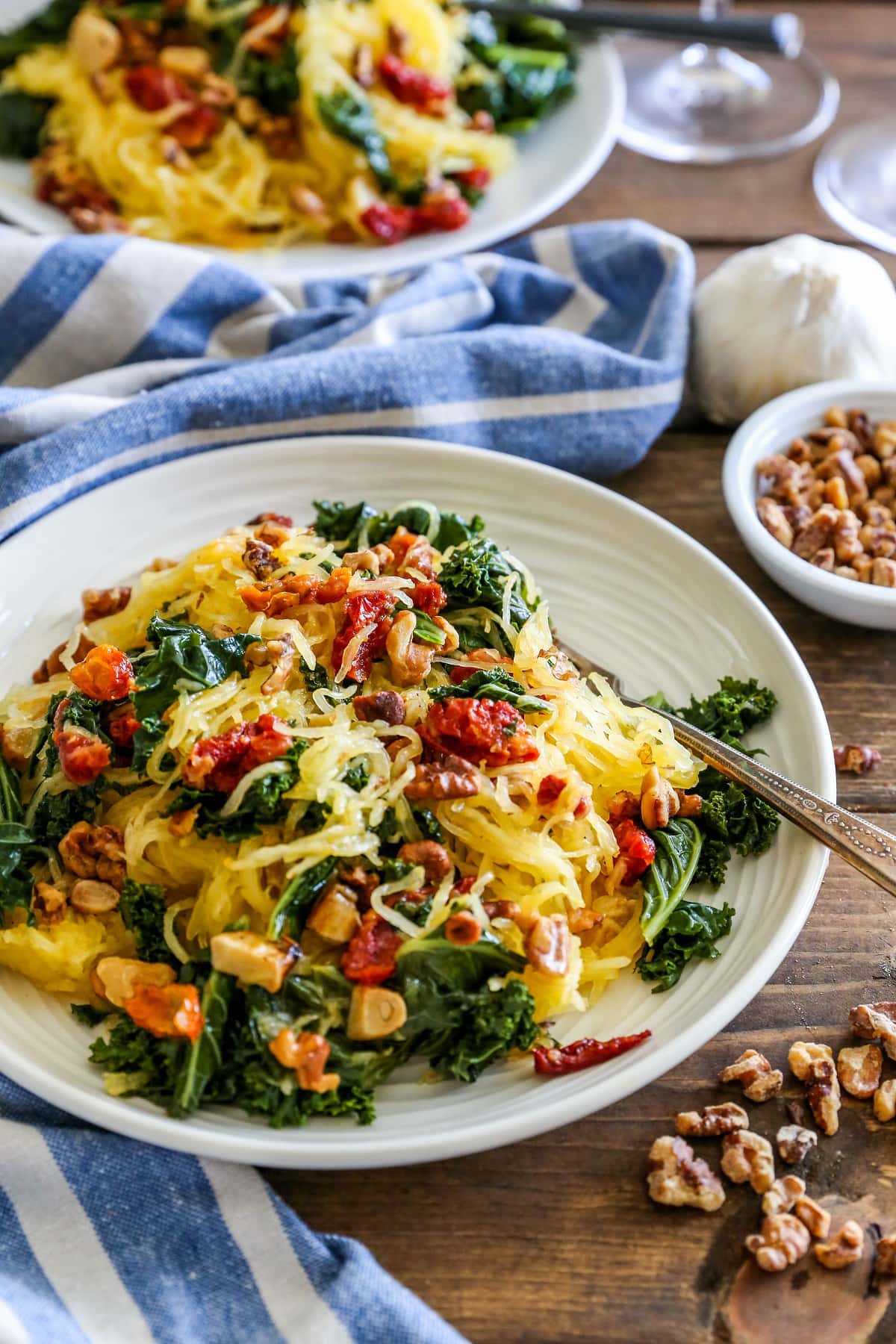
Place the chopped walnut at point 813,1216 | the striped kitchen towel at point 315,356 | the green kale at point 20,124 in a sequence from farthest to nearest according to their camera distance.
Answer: the green kale at point 20,124
the striped kitchen towel at point 315,356
the chopped walnut at point 813,1216

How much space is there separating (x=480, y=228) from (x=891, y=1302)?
5172 mm

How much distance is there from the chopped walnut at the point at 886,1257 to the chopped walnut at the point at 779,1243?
0.18 meters

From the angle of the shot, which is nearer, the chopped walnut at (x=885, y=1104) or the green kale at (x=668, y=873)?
the chopped walnut at (x=885, y=1104)

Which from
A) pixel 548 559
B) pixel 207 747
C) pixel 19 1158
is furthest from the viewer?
pixel 548 559

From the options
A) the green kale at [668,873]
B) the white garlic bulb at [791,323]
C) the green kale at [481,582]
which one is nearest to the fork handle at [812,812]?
the green kale at [668,873]

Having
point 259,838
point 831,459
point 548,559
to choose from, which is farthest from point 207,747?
point 831,459

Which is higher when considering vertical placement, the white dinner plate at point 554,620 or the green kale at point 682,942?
the white dinner plate at point 554,620

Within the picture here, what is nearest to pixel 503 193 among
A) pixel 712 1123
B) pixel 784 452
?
pixel 784 452

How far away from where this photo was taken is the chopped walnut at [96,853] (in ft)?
12.6

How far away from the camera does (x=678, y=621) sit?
4.84 meters

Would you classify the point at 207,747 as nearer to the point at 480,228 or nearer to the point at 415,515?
the point at 415,515

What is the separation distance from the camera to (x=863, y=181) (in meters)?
7.41

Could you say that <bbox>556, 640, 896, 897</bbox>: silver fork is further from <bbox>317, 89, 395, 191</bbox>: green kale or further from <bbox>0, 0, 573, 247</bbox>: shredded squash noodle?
<bbox>317, 89, 395, 191</bbox>: green kale

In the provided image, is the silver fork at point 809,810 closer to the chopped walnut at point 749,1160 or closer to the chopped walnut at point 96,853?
the chopped walnut at point 749,1160
